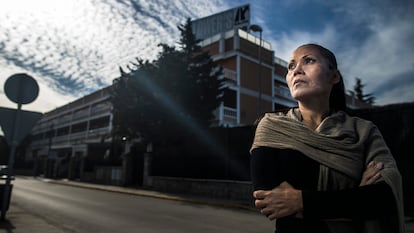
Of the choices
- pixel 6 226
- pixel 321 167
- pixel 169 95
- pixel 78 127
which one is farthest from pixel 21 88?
pixel 78 127

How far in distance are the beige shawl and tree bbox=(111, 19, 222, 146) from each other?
56.6ft

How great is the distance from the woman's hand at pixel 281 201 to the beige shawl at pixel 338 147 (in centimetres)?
12

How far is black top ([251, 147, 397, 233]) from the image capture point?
3.75 ft

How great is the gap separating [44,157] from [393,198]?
52181mm

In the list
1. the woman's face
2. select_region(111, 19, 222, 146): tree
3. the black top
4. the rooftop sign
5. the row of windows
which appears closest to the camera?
the black top

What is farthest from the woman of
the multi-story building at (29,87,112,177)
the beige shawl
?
the multi-story building at (29,87,112,177)

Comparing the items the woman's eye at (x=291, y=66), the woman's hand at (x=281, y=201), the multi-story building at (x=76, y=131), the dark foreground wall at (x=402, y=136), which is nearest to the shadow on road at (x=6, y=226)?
the woman's hand at (x=281, y=201)

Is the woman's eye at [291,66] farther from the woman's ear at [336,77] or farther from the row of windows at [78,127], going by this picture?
the row of windows at [78,127]

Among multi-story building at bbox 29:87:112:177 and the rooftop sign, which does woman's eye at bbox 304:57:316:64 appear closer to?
the rooftop sign

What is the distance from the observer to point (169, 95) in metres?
19.2

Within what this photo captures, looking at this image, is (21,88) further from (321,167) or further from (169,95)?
(169,95)

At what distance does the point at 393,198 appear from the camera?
1170mm

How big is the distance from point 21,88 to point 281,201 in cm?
723

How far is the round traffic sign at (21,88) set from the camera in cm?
664
